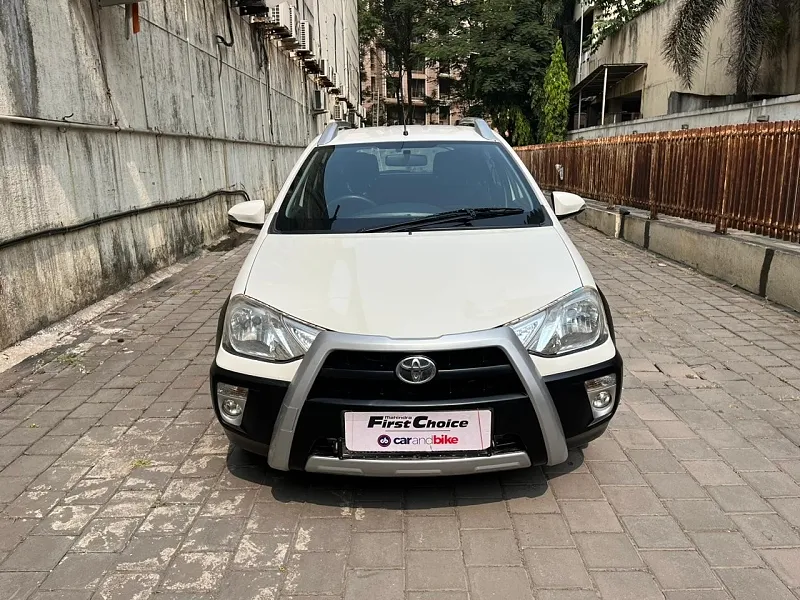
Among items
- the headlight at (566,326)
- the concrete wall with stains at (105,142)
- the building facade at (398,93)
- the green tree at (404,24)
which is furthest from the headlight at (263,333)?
the building facade at (398,93)

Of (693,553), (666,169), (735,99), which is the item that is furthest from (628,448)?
(735,99)

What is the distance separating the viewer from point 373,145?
13.5ft

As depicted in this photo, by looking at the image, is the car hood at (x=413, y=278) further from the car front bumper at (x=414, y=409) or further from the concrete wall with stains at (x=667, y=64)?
the concrete wall with stains at (x=667, y=64)

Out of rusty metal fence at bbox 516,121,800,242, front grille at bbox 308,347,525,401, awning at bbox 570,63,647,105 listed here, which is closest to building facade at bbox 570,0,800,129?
awning at bbox 570,63,647,105

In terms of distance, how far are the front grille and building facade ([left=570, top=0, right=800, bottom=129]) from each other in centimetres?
1952

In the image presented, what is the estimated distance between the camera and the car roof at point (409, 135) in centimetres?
418

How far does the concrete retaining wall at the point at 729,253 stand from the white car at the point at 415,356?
390cm

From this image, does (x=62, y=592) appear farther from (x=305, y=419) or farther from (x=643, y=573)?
(x=643, y=573)

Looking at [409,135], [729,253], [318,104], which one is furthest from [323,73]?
[409,135]

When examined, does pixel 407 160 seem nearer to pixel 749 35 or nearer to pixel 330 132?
pixel 330 132

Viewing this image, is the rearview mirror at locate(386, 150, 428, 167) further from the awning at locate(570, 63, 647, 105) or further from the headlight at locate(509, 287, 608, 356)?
the awning at locate(570, 63, 647, 105)

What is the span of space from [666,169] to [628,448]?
698 centimetres

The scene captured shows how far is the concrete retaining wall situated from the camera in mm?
6000

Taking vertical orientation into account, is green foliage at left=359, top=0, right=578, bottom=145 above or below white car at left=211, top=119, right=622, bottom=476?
above
